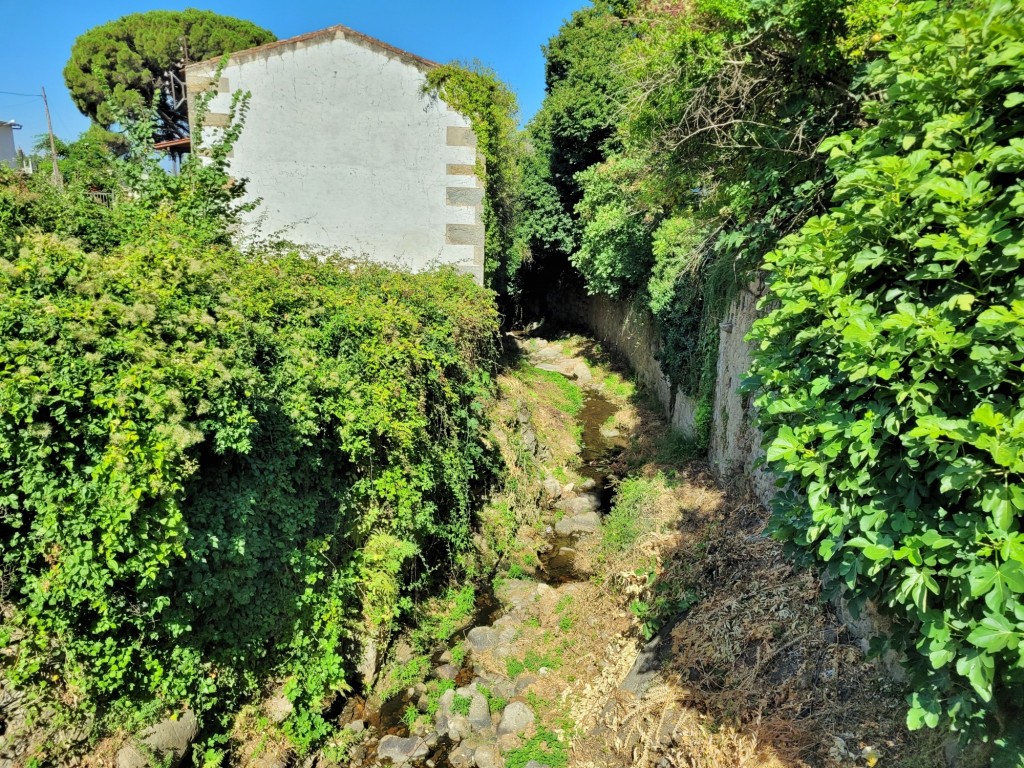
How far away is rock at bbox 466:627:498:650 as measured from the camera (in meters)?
6.59

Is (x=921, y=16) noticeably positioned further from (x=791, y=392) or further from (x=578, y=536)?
(x=578, y=536)

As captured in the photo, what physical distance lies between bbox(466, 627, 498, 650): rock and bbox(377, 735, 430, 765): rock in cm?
133

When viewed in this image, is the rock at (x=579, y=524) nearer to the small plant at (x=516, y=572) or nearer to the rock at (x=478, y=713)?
the small plant at (x=516, y=572)

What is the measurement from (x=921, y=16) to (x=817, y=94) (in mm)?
2627

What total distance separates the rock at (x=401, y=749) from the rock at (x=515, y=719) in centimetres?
79

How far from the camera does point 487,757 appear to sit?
5.29 m

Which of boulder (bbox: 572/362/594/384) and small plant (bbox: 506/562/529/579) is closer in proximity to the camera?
small plant (bbox: 506/562/529/579)

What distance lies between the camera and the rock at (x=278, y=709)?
4.79 m

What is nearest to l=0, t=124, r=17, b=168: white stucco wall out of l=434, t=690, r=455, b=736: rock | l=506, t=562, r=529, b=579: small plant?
l=506, t=562, r=529, b=579: small plant

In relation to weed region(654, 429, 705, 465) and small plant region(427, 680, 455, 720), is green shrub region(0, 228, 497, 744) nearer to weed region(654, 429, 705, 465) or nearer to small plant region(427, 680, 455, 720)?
small plant region(427, 680, 455, 720)

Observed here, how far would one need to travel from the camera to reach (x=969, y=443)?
2.06 m

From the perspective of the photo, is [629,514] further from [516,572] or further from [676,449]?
[676,449]

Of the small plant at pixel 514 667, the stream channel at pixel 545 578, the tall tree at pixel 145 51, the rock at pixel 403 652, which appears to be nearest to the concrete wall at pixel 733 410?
the stream channel at pixel 545 578

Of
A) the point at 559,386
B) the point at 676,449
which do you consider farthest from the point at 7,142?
the point at 676,449
